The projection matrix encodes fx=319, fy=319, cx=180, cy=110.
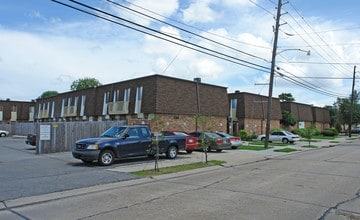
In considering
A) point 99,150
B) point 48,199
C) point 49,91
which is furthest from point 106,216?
point 49,91

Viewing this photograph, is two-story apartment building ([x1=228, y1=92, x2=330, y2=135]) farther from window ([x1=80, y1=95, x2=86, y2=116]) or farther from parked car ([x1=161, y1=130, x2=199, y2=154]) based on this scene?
parked car ([x1=161, y1=130, x2=199, y2=154])

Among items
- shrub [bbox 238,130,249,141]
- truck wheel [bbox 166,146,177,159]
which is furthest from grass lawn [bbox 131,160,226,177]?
shrub [bbox 238,130,249,141]

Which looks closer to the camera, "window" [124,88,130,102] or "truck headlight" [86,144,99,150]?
"truck headlight" [86,144,99,150]

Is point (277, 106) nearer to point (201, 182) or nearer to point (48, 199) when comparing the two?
point (201, 182)

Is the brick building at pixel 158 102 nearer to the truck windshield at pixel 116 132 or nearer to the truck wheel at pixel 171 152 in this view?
the truck wheel at pixel 171 152

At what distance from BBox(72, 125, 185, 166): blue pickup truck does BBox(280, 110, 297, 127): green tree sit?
124 ft

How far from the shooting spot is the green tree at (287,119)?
1982 inches

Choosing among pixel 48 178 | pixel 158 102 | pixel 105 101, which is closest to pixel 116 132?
pixel 48 178

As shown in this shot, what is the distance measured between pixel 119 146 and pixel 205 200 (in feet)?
24.8

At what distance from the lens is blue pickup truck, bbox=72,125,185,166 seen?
1359 cm

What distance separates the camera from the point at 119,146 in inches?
564

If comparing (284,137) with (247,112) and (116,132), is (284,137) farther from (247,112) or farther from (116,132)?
(116,132)

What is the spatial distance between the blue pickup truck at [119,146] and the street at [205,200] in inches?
142

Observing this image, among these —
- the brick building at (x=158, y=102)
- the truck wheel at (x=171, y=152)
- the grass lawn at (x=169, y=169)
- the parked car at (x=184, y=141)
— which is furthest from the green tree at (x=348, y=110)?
the grass lawn at (x=169, y=169)
